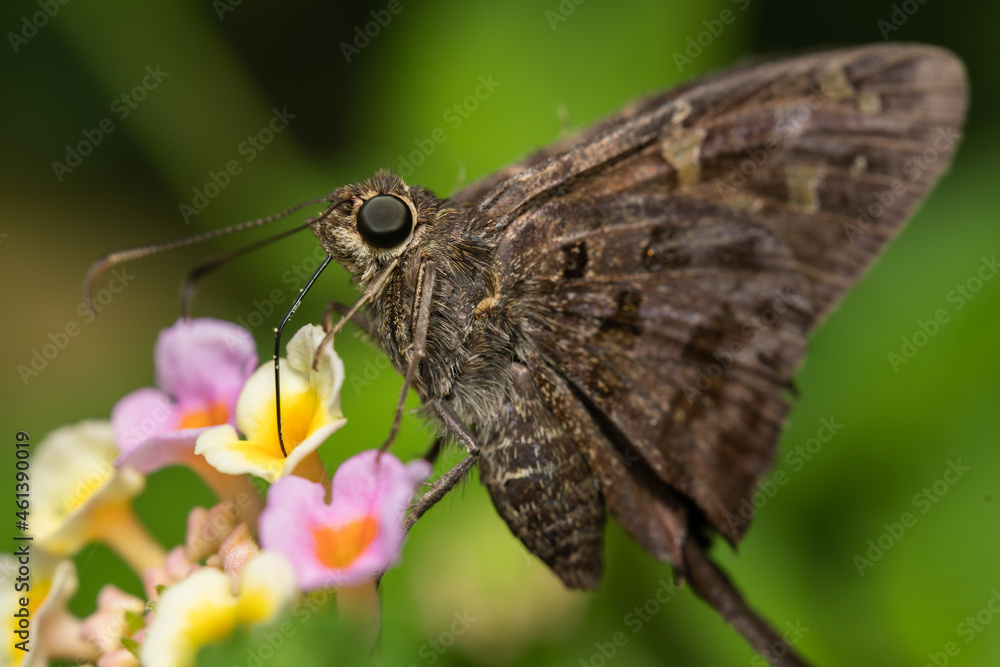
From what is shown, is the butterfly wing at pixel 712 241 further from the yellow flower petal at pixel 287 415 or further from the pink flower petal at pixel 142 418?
the pink flower petal at pixel 142 418

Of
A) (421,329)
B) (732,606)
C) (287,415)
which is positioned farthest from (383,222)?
(732,606)

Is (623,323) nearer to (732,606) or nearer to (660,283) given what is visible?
(660,283)

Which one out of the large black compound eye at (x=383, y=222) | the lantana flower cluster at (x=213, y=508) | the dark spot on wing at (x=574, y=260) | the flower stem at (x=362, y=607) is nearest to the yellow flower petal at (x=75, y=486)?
the lantana flower cluster at (x=213, y=508)

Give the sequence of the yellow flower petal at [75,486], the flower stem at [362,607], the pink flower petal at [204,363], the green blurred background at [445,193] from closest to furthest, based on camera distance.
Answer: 1. the flower stem at [362,607]
2. the yellow flower petal at [75,486]
3. the pink flower petal at [204,363]
4. the green blurred background at [445,193]

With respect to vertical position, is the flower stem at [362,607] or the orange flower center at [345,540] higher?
the orange flower center at [345,540]

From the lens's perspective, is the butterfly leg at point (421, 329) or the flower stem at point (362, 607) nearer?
the flower stem at point (362, 607)

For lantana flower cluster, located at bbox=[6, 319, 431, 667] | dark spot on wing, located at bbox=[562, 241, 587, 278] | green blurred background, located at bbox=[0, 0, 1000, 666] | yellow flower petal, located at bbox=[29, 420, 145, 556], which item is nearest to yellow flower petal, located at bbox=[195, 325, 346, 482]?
lantana flower cluster, located at bbox=[6, 319, 431, 667]

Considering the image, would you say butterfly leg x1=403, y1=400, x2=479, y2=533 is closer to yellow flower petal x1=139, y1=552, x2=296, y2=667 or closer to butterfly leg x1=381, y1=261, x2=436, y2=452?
butterfly leg x1=381, y1=261, x2=436, y2=452

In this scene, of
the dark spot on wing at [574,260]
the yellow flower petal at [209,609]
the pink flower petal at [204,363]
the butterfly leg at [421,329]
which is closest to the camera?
the yellow flower petal at [209,609]
